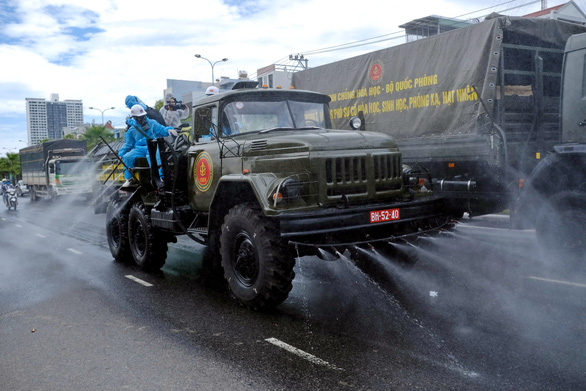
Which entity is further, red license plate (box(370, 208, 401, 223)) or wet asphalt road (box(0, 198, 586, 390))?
red license plate (box(370, 208, 401, 223))

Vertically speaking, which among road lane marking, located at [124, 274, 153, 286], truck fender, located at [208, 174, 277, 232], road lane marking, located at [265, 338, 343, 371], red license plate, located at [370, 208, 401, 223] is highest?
truck fender, located at [208, 174, 277, 232]

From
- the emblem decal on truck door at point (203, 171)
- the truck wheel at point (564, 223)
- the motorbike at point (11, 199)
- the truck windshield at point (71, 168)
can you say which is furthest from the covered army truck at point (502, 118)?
the truck windshield at point (71, 168)

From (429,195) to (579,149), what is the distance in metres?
1.75

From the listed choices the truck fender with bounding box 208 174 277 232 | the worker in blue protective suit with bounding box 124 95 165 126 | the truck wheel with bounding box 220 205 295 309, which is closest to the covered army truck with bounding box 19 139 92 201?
the worker in blue protective suit with bounding box 124 95 165 126

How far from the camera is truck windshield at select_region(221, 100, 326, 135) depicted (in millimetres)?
6633

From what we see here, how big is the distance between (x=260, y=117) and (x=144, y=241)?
A: 123 inches

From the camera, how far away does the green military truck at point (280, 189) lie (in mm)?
5438

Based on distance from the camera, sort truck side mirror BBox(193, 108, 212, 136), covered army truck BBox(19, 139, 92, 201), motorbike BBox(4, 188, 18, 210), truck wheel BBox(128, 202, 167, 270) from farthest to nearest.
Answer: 1. covered army truck BBox(19, 139, 92, 201)
2. motorbike BBox(4, 188, 18, 210)
3. truck wheel BBox(128, 202, 167, 270)
4. truck side mirror BBox(193, 108, 212, 136)

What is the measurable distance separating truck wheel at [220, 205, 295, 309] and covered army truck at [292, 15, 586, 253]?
327cm

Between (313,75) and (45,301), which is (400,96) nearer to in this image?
(313,75)

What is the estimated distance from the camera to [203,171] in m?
6.90

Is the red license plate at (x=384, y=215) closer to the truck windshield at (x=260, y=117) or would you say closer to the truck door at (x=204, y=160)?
the truck windshield at (x=260, y=117)

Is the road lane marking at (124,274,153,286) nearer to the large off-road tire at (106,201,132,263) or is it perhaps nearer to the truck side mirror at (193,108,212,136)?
the large off-road tire at (106,201,132,263)

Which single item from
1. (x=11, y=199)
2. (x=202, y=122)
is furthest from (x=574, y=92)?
(x=11, y=199)
